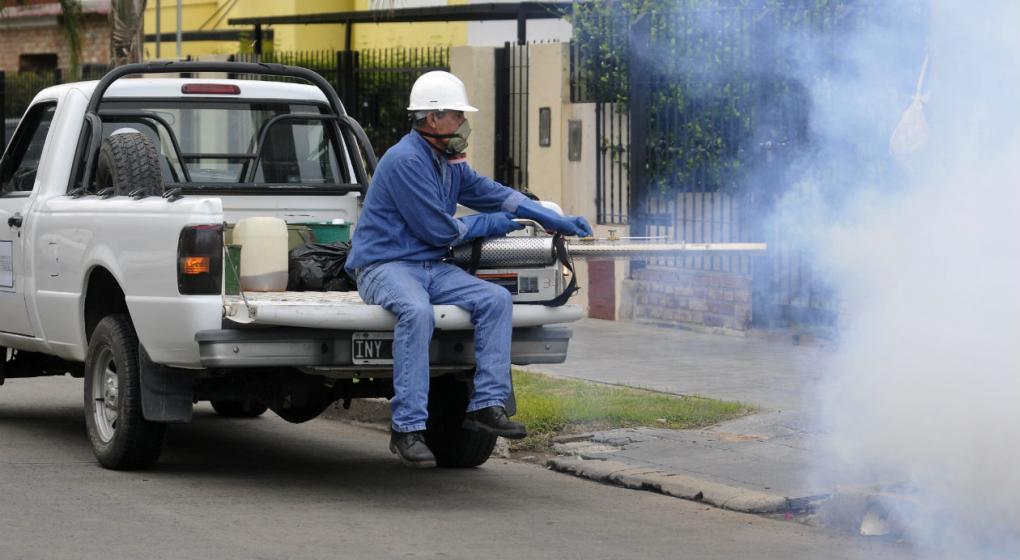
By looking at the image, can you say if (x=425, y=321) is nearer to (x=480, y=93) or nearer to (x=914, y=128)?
(x=914, y=128)

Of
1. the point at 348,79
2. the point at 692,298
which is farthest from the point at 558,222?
the point at 348,79

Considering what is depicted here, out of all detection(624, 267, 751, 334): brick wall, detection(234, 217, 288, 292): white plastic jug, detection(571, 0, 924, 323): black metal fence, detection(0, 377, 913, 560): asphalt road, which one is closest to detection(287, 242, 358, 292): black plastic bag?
detection(234, 217, 288, 292): white plastic jug

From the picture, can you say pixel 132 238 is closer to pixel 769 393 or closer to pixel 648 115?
pixel 769 393

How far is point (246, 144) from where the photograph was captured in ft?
33.1

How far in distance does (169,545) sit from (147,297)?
1.60m

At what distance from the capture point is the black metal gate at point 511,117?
1738cm

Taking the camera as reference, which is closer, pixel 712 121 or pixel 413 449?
pixel 413 449

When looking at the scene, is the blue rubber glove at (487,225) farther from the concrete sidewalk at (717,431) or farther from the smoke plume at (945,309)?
the smoke plume at (945,309)

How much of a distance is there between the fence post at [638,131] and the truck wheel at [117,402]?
280 inches

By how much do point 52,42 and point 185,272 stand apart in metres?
25.9

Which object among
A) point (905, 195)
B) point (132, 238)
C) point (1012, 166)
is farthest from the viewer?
point (132, 238)

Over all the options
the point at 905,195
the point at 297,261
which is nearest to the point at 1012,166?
the point at 905,195

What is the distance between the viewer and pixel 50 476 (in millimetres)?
8492

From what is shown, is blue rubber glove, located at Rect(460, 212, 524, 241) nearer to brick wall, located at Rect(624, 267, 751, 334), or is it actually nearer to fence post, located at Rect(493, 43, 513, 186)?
brick wall, located at Rect(624, 267, 751, 334)
